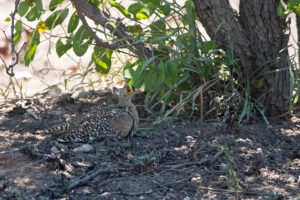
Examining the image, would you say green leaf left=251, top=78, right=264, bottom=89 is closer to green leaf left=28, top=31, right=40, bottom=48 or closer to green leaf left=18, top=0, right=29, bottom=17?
green leaf left=28, top=31, right=40, bottom=48

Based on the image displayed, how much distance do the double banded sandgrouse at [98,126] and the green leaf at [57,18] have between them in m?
1.11

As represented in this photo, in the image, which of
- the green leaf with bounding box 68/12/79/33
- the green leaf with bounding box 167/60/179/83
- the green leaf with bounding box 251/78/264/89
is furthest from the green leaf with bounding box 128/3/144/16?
the green leaf with bounding box 251/78/264/89

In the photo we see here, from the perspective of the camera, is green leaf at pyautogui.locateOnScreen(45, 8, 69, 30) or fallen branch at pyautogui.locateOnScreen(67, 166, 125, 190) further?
green leaf at pyautogui.locateOnScreen(45, 8, 69, 30)

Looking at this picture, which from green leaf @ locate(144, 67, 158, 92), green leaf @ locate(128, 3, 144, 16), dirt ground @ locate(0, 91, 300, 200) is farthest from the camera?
green leaf @ locate(128, 3, 144, 16)

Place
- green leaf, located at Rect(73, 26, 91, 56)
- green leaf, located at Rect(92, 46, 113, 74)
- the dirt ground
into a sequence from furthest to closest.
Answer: green leaf, located at Rect(92, 46, 113, 74), green leaf, located at Rect(73, 26, 91, 56), the dirt ground

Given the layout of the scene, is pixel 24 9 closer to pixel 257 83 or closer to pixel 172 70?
pixel 172 70

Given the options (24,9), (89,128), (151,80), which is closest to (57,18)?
(24,9)

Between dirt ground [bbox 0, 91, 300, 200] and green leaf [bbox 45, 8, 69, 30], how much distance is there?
4.05 feet

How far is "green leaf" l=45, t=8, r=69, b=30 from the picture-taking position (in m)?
4.87

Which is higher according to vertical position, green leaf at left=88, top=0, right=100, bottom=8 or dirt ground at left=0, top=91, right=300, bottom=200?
green leaf at left=88, top=0, right=100, bottom=8

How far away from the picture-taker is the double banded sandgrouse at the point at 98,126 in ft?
15.6

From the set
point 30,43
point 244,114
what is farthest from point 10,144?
point 244,114

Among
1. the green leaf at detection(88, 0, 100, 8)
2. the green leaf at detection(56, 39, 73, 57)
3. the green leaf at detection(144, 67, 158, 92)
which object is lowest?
the green leaf at detection(144, 67, 158, 92)

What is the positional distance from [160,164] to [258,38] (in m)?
1.97
